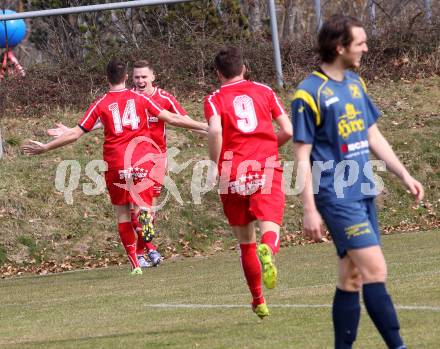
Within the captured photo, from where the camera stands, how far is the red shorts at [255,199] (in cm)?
908

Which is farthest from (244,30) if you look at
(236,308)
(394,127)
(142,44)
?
(236,308)

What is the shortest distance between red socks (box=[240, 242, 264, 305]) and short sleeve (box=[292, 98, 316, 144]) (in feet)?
8.84

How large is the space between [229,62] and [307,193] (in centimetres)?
293

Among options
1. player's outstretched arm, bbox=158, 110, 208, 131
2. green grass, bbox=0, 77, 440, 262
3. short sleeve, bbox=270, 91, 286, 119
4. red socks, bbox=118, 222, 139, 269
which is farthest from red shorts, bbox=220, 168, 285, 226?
green grass, bbox=0, 77, 440, 262

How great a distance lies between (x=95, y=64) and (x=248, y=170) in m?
14.7

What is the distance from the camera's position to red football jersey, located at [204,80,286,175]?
9164 millimetres

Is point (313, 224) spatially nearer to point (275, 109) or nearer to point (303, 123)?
point (303, 123)

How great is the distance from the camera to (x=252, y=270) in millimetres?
9055

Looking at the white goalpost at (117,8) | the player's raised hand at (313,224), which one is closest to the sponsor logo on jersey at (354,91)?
the player's raised hand at (313,224)

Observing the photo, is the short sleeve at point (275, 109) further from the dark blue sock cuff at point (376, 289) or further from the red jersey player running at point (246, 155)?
the dark blue sock cuff at point (376, 289)

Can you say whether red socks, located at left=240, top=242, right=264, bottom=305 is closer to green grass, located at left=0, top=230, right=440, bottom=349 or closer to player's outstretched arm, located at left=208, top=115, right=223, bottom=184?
green grass, located at left=0, top=230, right=440, bottom=349

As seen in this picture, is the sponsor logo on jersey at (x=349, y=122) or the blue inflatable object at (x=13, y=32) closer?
the sponsor logo on jersey at (x=349, y=122)

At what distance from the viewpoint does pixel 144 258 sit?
15508mm

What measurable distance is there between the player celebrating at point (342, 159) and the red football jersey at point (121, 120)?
23.8ft
